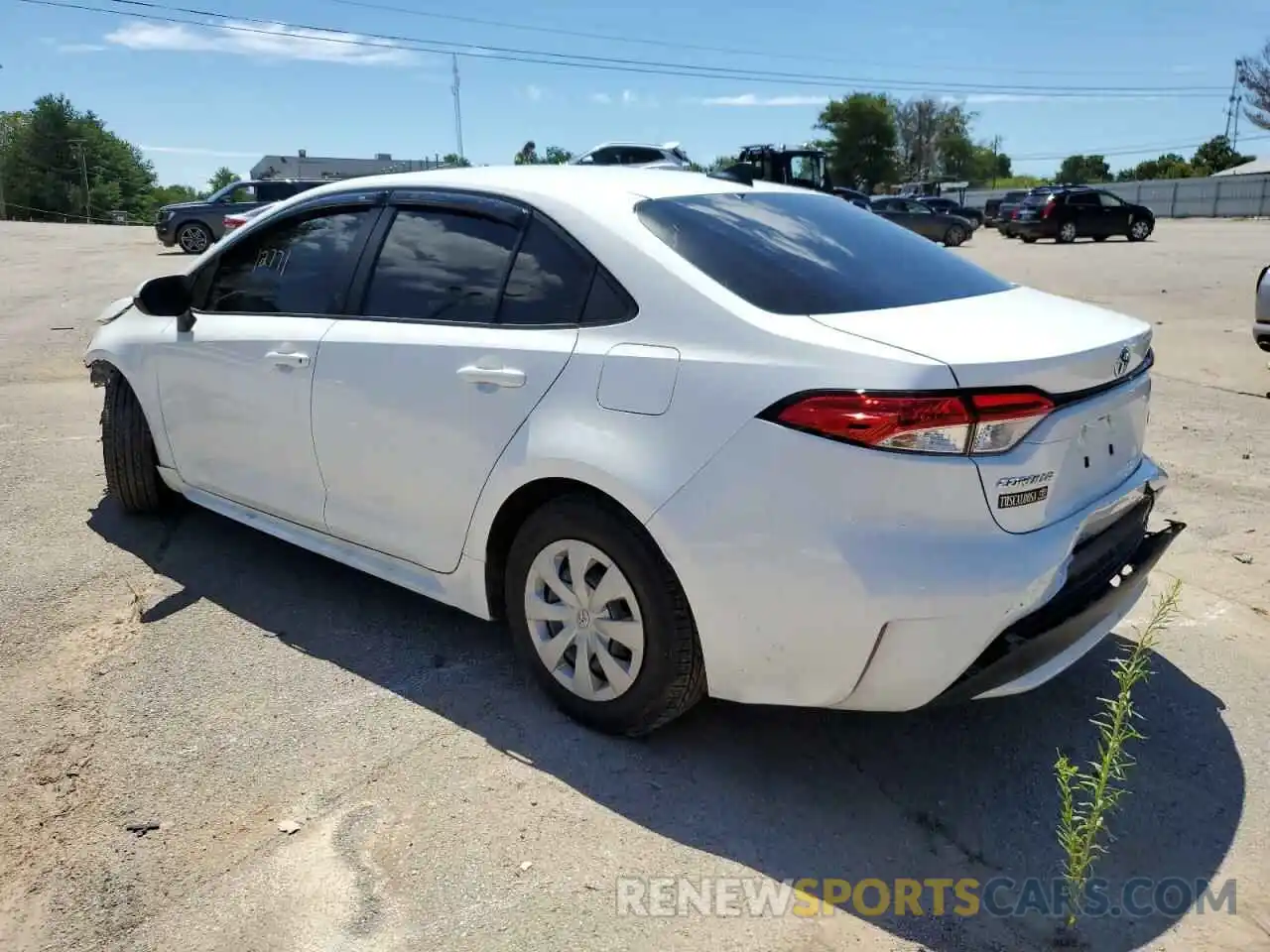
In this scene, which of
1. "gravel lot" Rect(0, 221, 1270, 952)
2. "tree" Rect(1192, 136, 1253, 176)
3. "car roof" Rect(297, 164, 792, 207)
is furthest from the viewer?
"tree" Rect(1192, 136, 1253, 176)

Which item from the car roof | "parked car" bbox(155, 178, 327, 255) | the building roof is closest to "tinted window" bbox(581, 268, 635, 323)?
the car roof

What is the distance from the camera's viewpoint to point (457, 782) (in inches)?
114

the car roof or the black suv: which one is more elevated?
the car roof

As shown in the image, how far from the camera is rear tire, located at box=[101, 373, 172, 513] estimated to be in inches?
184

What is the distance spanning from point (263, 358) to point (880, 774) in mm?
2663

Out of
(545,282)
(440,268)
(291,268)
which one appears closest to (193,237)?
(291,268)

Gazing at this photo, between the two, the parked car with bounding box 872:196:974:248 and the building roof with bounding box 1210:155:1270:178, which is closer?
the parked car with bounding box 872:196:974:248

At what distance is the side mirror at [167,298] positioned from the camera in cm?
425

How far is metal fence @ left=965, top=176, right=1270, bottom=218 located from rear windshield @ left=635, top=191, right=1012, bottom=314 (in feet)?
Result: 155

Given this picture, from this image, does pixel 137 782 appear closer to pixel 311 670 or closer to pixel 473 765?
pixel 311 670

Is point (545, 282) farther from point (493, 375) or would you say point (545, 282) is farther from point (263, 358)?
point (263, 358)

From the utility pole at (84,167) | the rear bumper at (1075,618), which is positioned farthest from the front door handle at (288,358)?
the utility pole at (84,167)

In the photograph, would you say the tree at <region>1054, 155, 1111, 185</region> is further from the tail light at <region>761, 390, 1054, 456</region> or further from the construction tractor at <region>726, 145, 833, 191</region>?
the tail light at <region>761, 390, 1054, 456</region>

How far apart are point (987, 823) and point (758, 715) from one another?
777mm
